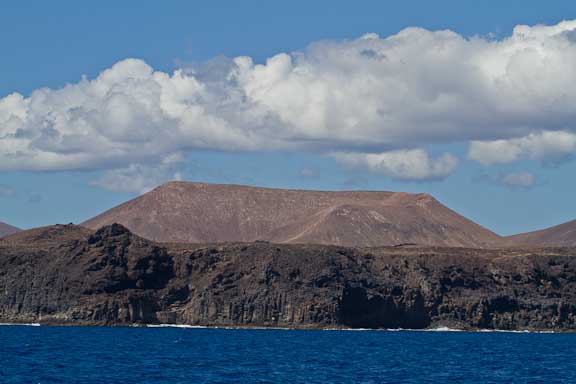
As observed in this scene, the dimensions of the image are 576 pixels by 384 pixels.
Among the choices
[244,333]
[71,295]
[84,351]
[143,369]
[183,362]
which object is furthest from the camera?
[71,295]

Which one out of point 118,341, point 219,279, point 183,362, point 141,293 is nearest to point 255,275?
point 219,279

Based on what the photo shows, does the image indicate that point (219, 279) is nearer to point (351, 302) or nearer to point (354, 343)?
point (351, 302)

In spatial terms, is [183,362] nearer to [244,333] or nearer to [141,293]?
[244,333]

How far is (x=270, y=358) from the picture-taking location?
380 ft

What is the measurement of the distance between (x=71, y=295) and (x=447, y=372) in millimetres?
101185

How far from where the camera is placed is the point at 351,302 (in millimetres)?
195375

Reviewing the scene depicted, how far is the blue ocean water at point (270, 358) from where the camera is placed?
311ft

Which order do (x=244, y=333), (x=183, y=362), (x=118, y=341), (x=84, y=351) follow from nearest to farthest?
(x=183, y=362) → (x=84, y=351) → (x=118, y=341) → (x=244, y=333)

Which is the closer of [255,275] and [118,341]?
[118,341]

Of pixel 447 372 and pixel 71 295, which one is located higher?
pixel 71 295

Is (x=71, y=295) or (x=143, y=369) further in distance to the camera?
(x=71, y=295)

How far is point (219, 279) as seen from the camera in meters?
198

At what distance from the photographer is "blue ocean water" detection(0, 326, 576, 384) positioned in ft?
311

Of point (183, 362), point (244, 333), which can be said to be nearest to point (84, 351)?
point (183, 362)
